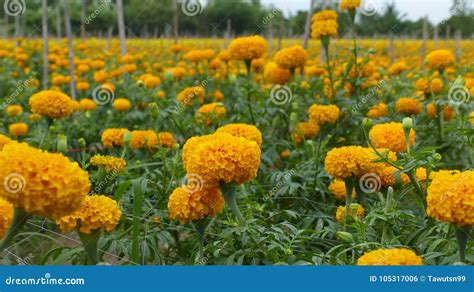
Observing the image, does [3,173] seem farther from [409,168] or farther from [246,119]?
[246,119]

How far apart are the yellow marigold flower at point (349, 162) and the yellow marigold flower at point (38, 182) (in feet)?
3.78

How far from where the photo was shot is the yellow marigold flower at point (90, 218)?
188 centimetres

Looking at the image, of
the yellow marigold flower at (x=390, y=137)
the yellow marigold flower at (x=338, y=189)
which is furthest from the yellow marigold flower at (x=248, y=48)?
the yellow marigold flower at (x=390, y=137)

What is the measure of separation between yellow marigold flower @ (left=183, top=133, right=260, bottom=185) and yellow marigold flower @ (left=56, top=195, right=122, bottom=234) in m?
0.29

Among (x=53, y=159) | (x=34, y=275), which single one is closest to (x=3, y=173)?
(x=53, y=159)

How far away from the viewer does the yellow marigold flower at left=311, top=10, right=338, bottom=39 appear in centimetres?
398

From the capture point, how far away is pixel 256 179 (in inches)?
129

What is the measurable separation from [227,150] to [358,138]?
227 cm

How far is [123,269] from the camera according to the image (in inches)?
66.8

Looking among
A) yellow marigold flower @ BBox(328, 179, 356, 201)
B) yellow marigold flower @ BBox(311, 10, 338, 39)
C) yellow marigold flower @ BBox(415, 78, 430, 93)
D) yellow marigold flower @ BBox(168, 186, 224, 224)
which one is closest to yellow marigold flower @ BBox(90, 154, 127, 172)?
yellow marigold flower @ BBox(168, 186, 224, 224)

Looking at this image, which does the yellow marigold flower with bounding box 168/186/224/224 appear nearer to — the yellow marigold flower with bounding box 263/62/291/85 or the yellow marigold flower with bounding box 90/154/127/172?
the yellow marigold flower with bounding box 90/154/127/172

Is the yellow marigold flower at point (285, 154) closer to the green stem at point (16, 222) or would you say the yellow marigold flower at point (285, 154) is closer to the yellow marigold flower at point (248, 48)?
the yellow marigold flower at point (248, 48)

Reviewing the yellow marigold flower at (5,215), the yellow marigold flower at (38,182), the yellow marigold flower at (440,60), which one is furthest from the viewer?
the yellow marigold flower at (440,60)

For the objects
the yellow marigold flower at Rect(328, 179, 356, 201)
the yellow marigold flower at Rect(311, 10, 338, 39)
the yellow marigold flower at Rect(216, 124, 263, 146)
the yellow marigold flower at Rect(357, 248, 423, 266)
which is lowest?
the yellow marigold flower at Rect(328, 179, 356, 201)
